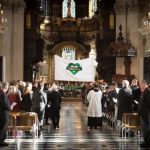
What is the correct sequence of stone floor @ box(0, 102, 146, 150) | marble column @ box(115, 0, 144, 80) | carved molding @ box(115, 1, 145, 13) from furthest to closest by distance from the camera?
carved molding @ box(115, 1, 145, 13)
marble column @ box(115, 0, 144, 80)
stone floor @ box(0, 102, 146, 150)

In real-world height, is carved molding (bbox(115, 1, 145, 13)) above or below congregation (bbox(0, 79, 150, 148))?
above

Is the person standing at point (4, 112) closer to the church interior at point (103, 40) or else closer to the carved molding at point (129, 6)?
the church interior at point (103, 40)

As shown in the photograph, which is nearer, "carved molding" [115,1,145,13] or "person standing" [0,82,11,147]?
"person standing" [0,82,11,147]

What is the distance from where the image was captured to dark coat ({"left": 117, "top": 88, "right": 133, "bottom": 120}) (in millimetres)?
16766

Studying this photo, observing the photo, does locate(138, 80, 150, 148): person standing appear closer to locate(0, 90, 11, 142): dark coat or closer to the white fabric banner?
locate(0, 90, 11, 142): dark coat


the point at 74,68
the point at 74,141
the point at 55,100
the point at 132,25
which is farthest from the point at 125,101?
the point at 132,25

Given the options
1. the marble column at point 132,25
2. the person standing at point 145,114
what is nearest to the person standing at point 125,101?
the person standing at point 145,114

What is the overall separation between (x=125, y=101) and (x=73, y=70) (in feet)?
9.05

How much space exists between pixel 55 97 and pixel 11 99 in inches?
153

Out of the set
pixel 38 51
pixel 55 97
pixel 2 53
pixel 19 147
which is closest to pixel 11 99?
pixel 19 147

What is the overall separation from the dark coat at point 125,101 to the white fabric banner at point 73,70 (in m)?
1.99

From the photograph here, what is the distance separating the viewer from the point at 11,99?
16.2 metres

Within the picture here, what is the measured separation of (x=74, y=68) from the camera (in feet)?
61.4

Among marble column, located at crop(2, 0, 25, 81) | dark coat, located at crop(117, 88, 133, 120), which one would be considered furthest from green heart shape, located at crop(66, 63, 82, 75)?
marble column, located at crop(2, 0, 25, 81)
